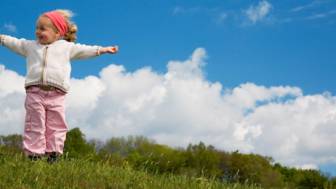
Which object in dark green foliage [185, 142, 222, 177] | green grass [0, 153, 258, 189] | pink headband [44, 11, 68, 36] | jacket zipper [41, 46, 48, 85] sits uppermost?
dark green foliage [185, 142, 222, 177]

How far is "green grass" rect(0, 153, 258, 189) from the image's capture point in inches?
331

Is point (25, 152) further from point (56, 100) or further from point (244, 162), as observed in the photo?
point (244, 162)

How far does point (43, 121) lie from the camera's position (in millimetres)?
11438

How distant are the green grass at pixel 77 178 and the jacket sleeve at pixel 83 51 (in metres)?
2.04

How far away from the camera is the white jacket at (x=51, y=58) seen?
37.6 ft

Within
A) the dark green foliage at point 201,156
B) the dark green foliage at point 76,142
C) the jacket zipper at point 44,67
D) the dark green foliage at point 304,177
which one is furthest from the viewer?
the dark green foliage at point 201,156

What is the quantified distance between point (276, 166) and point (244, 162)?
14.0 meters

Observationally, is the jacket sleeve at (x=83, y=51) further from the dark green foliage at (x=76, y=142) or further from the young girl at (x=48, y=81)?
the dark green foliage at (x=76, y=142)

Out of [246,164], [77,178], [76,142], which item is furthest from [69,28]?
[246,164]

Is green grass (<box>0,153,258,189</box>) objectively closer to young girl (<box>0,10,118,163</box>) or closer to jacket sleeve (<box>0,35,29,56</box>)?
young girl (<box>0,10,118,163</box>)

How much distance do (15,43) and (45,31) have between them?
70cm

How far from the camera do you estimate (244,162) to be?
3078 inches

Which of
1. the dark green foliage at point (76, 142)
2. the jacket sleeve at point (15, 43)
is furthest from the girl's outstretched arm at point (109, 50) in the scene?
the dark green foliage at point (76, 142)

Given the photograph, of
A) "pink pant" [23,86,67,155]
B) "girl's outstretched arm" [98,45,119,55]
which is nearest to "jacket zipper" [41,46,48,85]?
"pink pant" [23,86,67,155]
